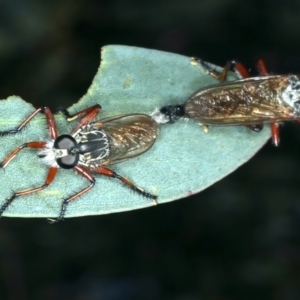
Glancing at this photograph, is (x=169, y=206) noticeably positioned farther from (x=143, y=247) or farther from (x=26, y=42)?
(x=26, y=42)

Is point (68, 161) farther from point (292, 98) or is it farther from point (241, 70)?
point (292, 98)

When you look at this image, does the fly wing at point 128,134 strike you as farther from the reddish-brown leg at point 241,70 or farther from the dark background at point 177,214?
the reddish-brown leg at point 241,70

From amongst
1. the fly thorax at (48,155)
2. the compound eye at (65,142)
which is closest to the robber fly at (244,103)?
the compound eye at (65,142)

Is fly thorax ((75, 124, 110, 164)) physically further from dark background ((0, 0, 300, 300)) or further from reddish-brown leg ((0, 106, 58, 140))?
dark background ((0, 0, 300, 300))

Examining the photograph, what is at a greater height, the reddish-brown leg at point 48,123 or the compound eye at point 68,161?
the reddish-brown leg at point 48,123

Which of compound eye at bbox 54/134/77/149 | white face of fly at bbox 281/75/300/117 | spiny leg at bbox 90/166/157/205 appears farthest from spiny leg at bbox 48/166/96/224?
white face of fly at bbox 281/75/300/117

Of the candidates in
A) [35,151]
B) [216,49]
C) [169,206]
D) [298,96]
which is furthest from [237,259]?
[35,151]
